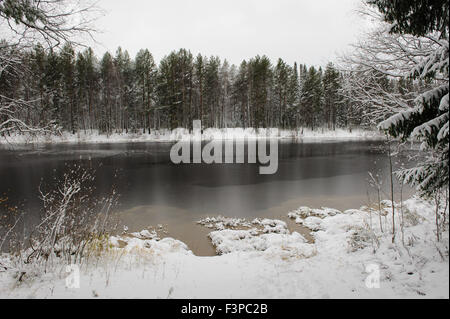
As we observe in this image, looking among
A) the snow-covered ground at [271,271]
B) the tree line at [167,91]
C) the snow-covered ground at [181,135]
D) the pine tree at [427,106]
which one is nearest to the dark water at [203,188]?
the snow-covered ground at [271,271]

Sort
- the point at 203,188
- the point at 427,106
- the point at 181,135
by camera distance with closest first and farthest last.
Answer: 1. the point at 427,106
2. the point at 203,188
3. the point at 181,135

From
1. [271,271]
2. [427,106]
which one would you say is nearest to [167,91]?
[271,271]

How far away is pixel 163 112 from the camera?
48.2 meters

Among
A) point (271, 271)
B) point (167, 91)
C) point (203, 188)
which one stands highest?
point (167, 91)

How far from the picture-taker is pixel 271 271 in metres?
4.54

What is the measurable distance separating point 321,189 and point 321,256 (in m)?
8.04

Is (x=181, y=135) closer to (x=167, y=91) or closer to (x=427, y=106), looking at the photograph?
(x=167, y=91)

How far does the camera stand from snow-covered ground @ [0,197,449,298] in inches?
135

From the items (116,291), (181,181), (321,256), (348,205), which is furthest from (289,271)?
(181,181)

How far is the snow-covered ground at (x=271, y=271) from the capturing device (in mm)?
3430

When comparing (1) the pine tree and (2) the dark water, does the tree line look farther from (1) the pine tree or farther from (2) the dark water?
(1) the pine tree
